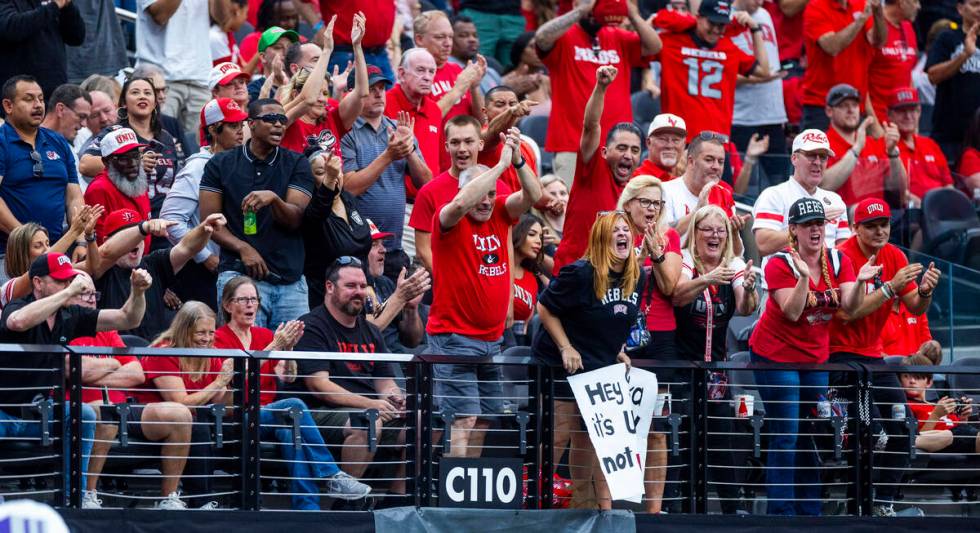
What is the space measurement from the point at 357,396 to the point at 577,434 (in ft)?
4.14

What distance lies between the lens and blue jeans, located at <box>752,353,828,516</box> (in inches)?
382

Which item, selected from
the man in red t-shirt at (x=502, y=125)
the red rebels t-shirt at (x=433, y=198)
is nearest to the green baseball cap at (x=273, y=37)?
the man in red t-shirt at (x=502, y=125)

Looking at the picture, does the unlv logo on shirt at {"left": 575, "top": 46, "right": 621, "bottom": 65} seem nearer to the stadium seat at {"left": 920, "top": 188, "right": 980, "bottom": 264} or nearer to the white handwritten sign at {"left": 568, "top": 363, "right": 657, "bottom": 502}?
the stadium seat at {"left": 920, "top": 188, "right": 980, "bottom": 264}

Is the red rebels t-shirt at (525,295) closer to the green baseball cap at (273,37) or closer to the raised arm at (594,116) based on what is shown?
the raised arm at (594,116)

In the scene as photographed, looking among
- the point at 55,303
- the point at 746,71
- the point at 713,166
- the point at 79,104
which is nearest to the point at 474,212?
the point at 713,166

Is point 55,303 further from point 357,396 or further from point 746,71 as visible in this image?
point 746,71

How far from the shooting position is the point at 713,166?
10.8 meters

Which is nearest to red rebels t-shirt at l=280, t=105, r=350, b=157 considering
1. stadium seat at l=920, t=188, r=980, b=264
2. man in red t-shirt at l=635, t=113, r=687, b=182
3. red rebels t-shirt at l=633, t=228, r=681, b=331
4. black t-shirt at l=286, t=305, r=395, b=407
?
black t-shirt at l=286, t=305, r=395, b=407

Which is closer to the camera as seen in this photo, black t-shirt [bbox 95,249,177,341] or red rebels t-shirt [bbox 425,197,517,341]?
red rebels t-shirt [bbox 425,197,517,341]

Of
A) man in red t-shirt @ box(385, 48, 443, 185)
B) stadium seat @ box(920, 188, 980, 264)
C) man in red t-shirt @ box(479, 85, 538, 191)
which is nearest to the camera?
man in red t-shirt @ box(479, 85, 538, 191)

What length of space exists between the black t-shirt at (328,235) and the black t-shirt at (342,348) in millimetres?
720

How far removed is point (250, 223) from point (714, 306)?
279cm

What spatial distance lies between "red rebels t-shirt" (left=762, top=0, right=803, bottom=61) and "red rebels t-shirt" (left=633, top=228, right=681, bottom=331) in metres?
7.33

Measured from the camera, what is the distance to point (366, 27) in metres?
13.7
